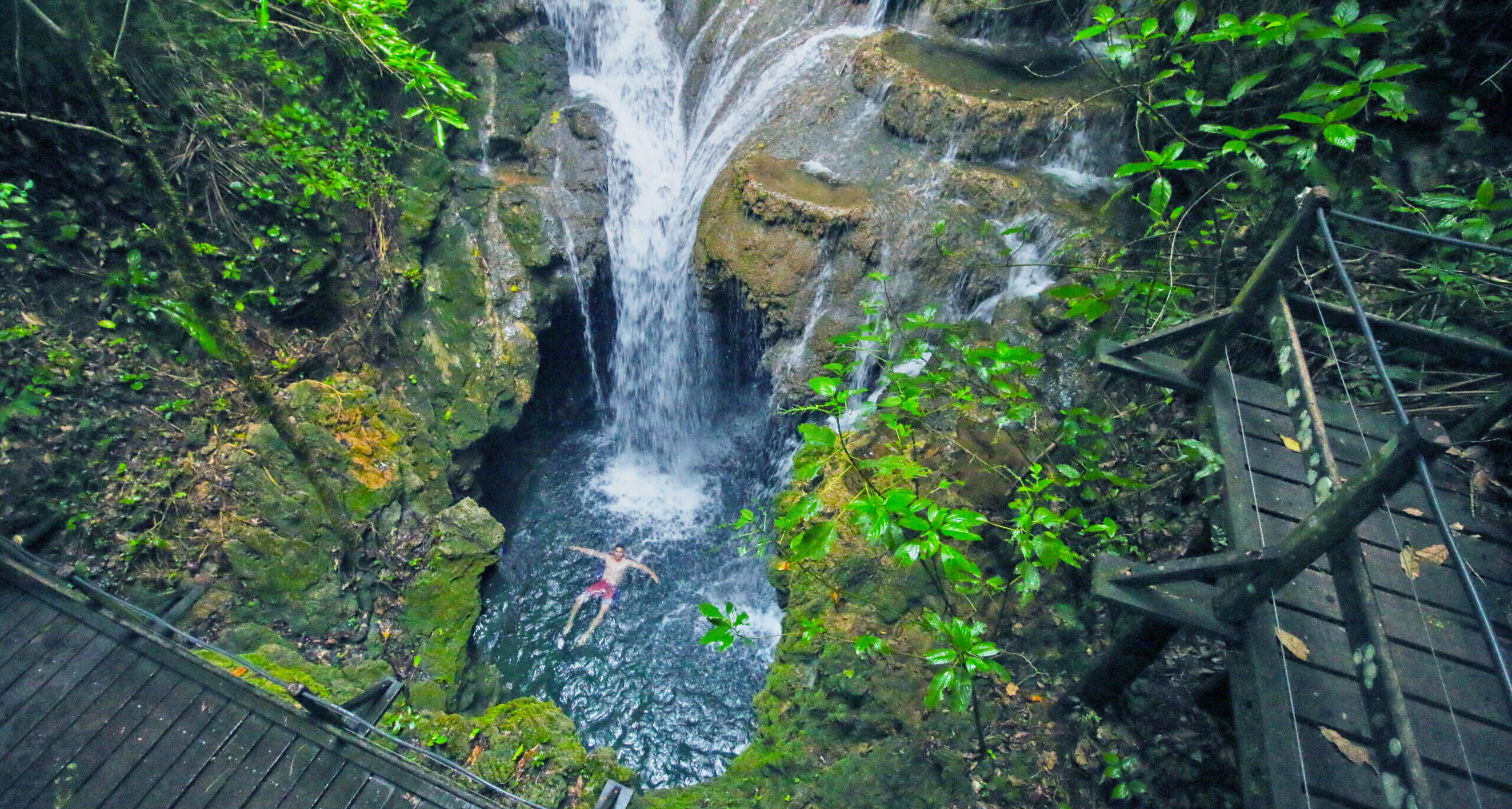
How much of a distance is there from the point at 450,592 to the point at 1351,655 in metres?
6.68

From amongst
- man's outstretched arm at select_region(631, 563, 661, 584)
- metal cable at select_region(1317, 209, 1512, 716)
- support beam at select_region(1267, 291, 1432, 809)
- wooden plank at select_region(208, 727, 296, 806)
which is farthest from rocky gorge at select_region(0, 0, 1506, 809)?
metal cable at select_region(1317, 209, 1512, 716)

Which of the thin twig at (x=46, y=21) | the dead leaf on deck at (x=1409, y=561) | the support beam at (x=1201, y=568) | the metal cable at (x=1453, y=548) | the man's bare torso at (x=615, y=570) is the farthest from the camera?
the man's bare torso at (x=615, y=570)

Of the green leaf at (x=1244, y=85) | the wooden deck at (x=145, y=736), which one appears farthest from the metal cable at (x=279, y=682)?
the green leaf at (x=1244, y=85)

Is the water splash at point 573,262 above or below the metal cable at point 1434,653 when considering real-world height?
above

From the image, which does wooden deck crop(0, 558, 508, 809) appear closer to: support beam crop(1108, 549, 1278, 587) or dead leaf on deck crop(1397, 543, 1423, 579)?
support beam crop(1108, 549, 1278, 587)

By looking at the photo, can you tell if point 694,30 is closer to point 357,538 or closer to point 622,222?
point 622,222

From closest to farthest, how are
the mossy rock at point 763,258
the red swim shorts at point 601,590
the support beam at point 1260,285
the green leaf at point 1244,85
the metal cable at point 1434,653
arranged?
the metal cable at point 1434,653 < the support beam at point 1260,285 < the green leaf at point 1244,85 < the mossy rock at point 763,258 < the red swim shorts at point 601,590

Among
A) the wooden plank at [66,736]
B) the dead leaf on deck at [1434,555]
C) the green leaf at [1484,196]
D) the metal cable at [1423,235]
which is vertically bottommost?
the wooden plank at [66,736]

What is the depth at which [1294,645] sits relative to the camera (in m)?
2.41

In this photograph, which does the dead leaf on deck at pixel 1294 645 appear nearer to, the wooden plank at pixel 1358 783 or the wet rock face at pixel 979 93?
the wooden plank at pixel 1358 783

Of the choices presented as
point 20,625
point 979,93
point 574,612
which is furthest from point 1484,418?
point 20,625

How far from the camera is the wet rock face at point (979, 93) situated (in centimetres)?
655

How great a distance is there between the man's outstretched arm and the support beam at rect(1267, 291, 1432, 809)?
616 cm

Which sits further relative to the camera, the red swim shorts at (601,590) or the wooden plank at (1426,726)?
the red swim shorts at (601,590)
